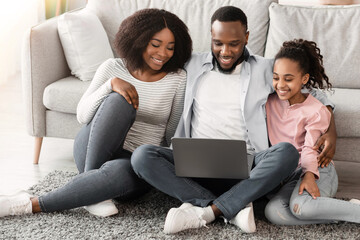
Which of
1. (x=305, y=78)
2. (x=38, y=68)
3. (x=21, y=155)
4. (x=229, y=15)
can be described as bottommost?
(x=21, y=155)

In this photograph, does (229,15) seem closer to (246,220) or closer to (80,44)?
(246,220)

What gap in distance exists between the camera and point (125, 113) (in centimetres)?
210

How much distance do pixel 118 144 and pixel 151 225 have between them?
0.32 meters

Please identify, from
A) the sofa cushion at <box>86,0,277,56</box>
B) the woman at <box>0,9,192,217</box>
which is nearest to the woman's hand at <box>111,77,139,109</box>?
the woman at <box>0,9,192,217</box>

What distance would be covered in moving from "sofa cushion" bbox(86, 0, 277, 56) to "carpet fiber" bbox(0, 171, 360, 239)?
1016 millimetres

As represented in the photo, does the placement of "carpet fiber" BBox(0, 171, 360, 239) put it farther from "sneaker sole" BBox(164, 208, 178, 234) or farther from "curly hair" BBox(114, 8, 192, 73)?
"curly hair" BBox(114, 8, 192, 73)

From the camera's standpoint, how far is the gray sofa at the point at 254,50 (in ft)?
8.68

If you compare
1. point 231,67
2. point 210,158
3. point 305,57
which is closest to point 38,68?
point 231,67

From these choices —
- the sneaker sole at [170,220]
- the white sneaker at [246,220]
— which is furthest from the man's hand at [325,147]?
the sneaker sole at [170,220]

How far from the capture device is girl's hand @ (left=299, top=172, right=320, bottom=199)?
6.63 feet

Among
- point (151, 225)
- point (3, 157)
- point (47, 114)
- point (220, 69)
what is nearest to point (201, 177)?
point (151, 225)

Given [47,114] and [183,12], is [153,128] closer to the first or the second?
[47,114]

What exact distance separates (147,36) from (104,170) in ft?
1.82

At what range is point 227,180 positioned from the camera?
2.10 metres
